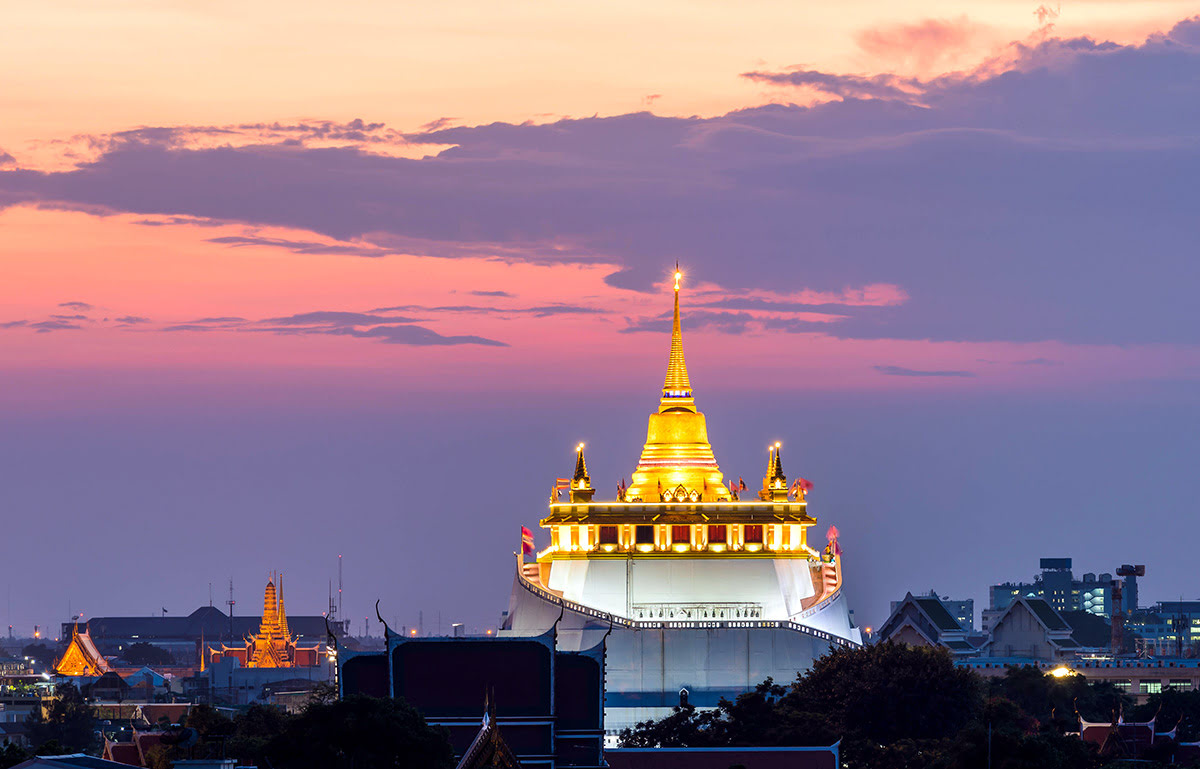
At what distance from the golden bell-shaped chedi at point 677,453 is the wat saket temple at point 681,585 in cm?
11

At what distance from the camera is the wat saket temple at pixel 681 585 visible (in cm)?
14150

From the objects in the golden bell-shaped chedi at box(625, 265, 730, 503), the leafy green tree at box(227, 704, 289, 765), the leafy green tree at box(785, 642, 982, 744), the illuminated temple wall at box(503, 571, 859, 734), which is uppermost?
the golden bell-shaped chedi at box(625, 265, 730, 503)

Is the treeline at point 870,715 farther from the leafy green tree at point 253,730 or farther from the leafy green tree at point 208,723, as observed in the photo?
the leafy green tree at point 208,723

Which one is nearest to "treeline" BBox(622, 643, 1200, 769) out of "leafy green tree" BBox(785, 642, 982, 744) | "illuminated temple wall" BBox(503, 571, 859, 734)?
"leafy green tree" BBox(785, 642, 982, 744)

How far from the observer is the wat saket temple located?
142 meters

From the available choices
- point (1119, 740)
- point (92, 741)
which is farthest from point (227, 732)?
point (92, 741)

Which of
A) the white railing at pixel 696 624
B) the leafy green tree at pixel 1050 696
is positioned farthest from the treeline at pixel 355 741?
the leafy green tree at pixel 1050 696

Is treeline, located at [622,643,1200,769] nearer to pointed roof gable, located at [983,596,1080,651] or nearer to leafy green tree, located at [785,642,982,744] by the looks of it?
leafy green tree, located at [785,642,982,744]

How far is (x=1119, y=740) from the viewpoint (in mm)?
115250

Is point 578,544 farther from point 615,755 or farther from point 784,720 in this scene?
point 615,755

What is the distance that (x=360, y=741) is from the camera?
8525 centimetres

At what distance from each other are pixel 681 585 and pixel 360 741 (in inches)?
2487

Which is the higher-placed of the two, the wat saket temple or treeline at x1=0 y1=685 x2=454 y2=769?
the wat saket temple

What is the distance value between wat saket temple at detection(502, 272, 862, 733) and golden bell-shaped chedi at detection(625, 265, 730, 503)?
0.11 meters
